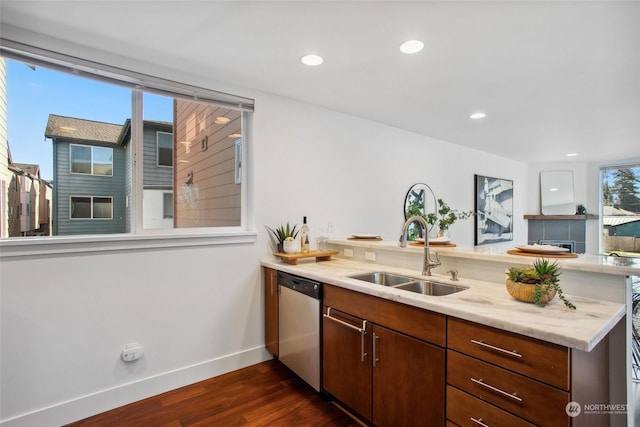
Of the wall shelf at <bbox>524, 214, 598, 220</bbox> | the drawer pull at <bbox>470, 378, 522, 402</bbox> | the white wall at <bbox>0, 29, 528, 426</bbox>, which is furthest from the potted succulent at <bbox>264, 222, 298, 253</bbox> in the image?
the wall shelf at <bbox>524, 214, 598, 220</bbox>

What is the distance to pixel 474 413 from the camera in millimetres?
1349

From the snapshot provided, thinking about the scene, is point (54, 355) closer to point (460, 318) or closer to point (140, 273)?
point (140, 273)

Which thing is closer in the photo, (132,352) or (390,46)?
(390,46)

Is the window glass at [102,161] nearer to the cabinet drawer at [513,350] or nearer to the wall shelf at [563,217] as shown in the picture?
the cabinet drawer at [513,350]

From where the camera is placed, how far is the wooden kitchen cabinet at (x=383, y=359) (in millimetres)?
1516

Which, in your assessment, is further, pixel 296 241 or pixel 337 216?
pixel 337 216

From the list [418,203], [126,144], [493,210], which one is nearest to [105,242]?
[126,144]

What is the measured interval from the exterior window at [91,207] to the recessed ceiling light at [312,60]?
5.78ft

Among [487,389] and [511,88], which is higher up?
[511,88]

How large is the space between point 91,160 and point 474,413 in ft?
9.20

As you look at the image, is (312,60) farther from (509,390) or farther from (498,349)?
(509,390)

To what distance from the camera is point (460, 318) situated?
141 centimetres

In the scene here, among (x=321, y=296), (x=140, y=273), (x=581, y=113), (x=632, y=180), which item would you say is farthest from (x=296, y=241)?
(x=632, y=180)

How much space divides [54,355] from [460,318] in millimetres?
2443
